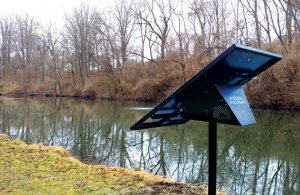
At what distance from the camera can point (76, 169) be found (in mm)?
5332

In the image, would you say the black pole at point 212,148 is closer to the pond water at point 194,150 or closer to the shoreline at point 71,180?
the shoreline at point 71,180

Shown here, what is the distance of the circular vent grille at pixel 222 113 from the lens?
258 cm

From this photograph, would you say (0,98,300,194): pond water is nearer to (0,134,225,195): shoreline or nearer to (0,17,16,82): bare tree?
(0,134,225,195): shoreline

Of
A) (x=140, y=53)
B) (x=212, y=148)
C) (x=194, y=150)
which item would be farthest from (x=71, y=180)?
(x=140, y=53)

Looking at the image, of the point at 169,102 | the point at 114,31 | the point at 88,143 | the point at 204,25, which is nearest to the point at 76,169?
the point at 169,102

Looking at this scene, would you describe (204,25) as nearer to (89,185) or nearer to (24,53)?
(89,185)

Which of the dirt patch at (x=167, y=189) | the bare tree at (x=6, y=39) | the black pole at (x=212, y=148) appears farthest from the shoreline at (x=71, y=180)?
the bare tree at (x=6, y=39)

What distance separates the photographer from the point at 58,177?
15.4 feet

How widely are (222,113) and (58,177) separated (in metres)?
3.55

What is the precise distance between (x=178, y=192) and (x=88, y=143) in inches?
241

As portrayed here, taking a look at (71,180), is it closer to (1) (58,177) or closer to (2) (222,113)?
(1) (58,177)

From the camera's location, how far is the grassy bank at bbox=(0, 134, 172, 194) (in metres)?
4.04

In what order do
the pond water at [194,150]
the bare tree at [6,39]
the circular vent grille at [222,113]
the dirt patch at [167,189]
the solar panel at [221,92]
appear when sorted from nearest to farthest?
the solar panel at [221,92]
the circular vent grille at [222,113]
the dirt patch at [167,189]
the pond water at [194,150]
the bare tree at [6,39]

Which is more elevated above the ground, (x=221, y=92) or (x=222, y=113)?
(x=221, y=92)
